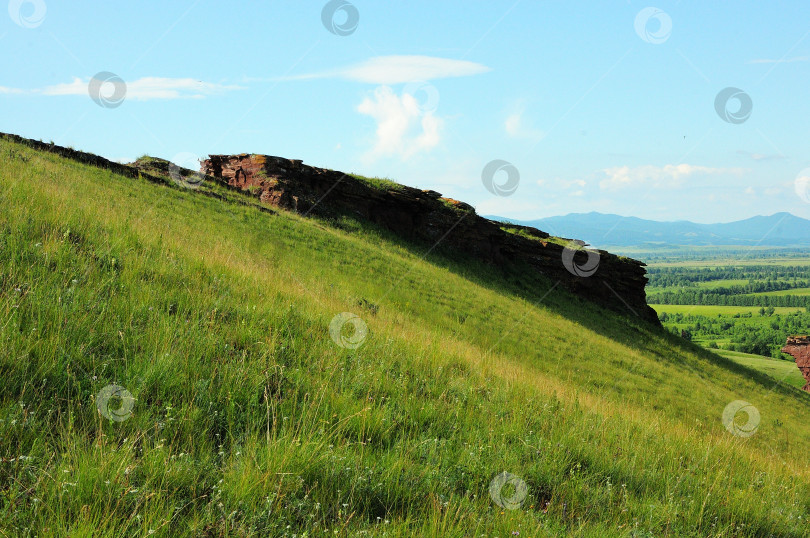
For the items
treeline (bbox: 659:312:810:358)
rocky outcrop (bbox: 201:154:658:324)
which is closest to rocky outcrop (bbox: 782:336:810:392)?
rocky outcrop (bbox: 201:154:658:324)

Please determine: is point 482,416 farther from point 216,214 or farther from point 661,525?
point 216,214

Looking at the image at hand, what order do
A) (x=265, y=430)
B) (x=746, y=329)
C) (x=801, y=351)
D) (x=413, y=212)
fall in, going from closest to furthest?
(x=265, y=430) < (x=413, y=212) < (x=801, y=351) < (x=746, y=329)

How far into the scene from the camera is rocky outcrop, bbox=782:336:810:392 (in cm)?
6338

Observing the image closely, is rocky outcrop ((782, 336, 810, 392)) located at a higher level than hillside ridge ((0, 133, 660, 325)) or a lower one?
lower

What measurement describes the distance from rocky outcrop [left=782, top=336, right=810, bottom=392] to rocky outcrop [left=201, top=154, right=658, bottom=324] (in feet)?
125

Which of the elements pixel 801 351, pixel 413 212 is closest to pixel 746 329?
pixel 801 351

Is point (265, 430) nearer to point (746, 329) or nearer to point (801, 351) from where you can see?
point (801, 351)

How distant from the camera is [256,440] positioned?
150 inches

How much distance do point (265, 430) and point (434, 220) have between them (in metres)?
33.3

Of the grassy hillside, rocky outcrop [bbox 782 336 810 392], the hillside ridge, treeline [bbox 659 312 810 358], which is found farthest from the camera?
treeline [bbox 659 312 810 358]

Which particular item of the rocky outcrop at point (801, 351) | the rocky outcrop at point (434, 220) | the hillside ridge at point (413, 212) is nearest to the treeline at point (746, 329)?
the rocky outcrop at point (801, 351)

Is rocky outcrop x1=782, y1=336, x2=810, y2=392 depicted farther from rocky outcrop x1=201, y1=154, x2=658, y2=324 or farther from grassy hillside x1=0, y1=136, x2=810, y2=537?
grassy hillside x1=0, y1=136, x2=810, y2=537

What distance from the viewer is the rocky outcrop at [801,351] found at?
63.4m

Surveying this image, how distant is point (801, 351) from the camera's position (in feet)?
211
